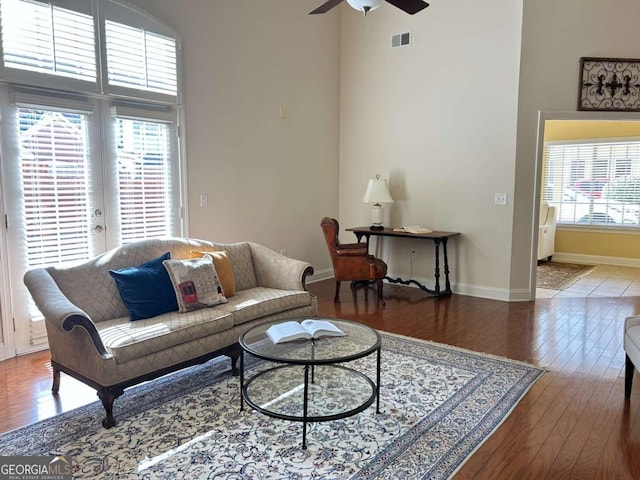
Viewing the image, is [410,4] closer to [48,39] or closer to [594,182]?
[48,39]

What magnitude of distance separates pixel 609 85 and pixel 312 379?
15.7 feet

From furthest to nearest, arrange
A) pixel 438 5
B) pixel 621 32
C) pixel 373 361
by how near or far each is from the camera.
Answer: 1. pixel 438 5
2. pixel 621 32
3. pixel 373 361

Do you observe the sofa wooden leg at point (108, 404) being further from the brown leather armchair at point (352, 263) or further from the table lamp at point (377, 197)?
the table lamp at point (377, 197)

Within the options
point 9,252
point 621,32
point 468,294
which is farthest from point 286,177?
point 621,32

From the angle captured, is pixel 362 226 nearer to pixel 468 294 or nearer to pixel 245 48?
pixel 468 294

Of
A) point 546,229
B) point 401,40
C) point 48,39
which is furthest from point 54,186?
point 546,229

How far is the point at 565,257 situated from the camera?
Answer: 8.55 meters

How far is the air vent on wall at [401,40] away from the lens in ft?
20.2

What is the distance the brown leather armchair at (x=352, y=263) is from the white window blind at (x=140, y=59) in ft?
7.46

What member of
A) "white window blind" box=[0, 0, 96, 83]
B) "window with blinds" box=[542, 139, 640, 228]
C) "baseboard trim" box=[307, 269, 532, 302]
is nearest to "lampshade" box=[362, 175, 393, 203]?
"baseboard trim" box=[307, 269, 532, 302]

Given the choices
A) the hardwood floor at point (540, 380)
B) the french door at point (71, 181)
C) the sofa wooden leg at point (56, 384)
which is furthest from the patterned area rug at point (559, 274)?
the sofa wooden leg at point (56, 384)

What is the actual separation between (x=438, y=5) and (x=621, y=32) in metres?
2.07

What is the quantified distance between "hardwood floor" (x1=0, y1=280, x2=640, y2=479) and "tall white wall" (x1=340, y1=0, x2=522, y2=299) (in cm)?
76

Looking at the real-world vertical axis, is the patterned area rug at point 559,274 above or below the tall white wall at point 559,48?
below
